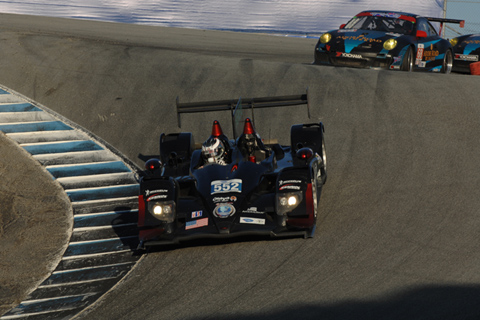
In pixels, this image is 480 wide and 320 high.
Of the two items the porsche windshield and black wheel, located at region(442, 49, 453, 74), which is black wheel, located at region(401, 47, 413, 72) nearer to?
the porsche windshield

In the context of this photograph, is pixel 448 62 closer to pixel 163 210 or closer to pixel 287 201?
pixel 287 201

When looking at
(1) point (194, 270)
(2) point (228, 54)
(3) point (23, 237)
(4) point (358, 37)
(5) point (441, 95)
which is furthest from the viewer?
(2) point (228, 54)

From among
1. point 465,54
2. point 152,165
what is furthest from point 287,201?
point 465,54

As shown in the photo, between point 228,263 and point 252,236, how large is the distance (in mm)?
705

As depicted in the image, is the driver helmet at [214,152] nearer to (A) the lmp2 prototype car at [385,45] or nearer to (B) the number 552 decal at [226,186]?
(B) the number 552 decal at [226,186]

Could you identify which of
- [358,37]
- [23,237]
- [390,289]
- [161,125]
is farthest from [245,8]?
[390,289]

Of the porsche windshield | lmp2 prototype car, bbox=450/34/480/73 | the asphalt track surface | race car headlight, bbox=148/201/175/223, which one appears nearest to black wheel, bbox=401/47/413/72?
the porsche windshield

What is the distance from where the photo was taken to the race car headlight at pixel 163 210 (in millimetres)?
7337

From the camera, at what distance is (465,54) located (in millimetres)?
15898

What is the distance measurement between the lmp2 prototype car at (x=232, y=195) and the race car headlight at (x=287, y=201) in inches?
0.4

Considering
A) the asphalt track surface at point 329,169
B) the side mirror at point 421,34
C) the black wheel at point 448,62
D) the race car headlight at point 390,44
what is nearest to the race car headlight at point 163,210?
the asphalt track surface at point 329,169

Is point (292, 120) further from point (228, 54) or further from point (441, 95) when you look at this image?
point (228, 54)

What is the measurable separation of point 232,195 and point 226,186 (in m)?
0.20

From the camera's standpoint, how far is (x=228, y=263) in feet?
Result: 22.6
